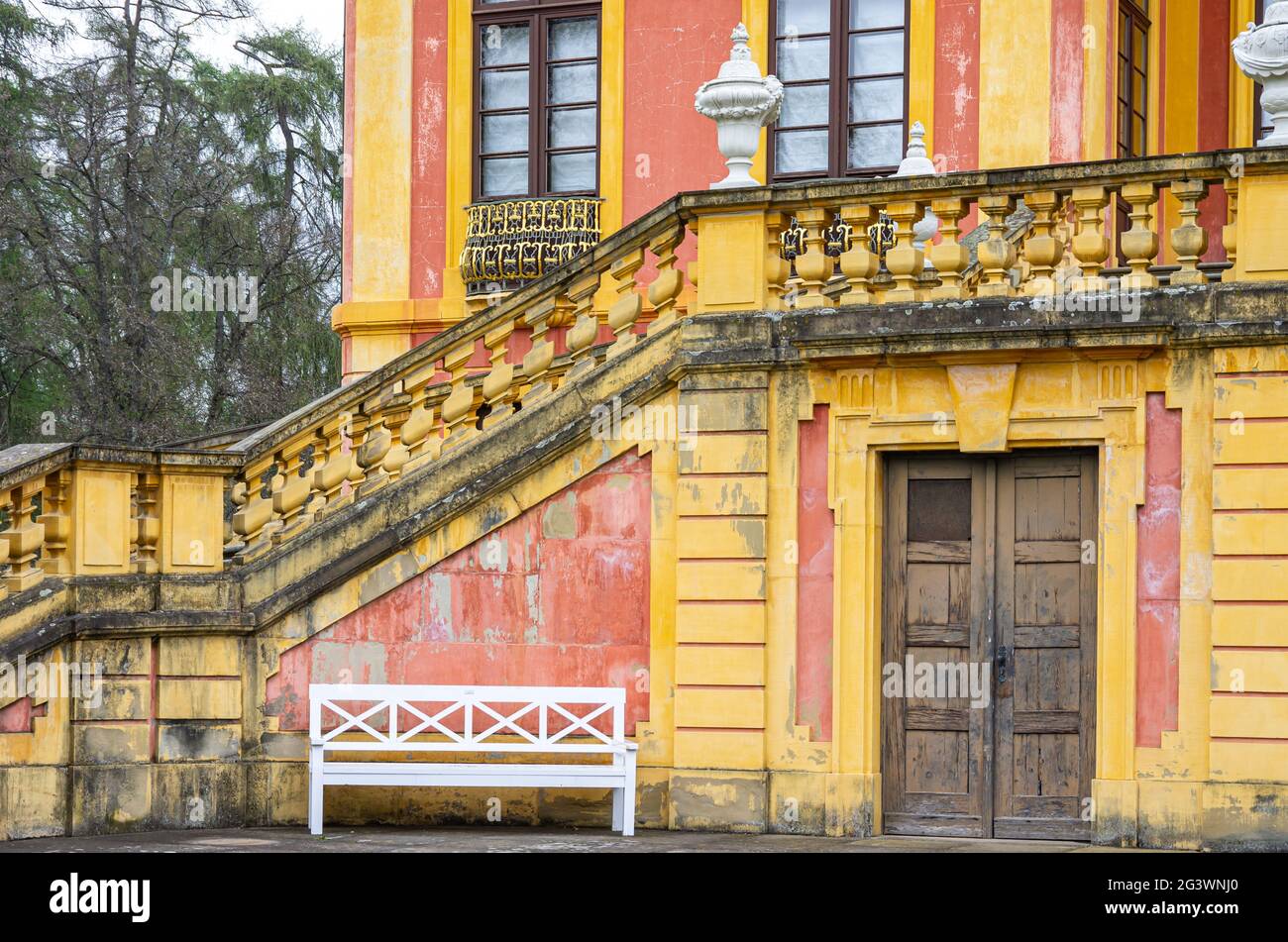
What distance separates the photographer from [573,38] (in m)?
16.9

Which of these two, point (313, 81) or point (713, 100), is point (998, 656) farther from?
point (313, 81)

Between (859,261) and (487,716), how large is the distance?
3518 mm

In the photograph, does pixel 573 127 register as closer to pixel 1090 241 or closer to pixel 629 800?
pixel 1090 241

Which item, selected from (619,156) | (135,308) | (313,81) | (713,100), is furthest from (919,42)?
(313,81)

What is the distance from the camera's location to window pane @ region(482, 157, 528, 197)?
16875 millimetres

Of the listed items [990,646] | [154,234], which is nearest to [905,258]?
[990,646]

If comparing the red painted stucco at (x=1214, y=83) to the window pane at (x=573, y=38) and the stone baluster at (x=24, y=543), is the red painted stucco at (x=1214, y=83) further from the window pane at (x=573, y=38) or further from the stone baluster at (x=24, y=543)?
the stone baluster at (x=24, y=543)

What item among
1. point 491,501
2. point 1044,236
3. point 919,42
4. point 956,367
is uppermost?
point 919,42

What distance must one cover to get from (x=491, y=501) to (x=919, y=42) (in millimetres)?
5477

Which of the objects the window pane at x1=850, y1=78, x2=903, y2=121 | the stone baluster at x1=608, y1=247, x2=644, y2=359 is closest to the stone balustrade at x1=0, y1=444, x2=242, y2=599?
the stone baluster at x1=608, y1=247, x2=644, y2=359

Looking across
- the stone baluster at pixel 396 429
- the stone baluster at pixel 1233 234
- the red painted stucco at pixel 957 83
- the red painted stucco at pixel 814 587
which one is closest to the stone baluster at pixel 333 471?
the stone baluster at pixel 396 429

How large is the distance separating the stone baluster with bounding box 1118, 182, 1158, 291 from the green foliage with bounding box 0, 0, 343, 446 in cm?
1677

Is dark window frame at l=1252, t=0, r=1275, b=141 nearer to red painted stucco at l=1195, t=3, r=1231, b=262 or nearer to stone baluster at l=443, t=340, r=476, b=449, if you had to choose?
red painted stucco at l=1195, t=3, r=1231, b=262
